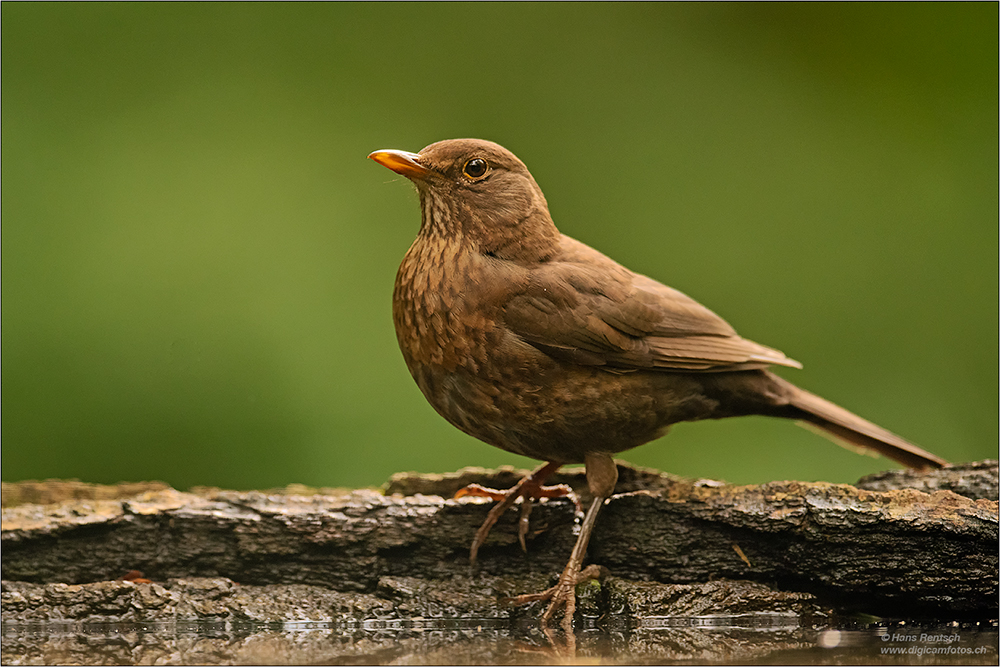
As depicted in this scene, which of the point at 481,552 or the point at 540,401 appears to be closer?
the point at 540,401

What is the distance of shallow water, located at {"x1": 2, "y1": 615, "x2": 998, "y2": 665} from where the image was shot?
84.1 inches

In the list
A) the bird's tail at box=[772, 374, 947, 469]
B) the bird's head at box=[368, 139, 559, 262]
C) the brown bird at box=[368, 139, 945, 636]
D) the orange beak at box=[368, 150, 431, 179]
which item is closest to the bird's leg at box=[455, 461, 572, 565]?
the brown bird at box=[368, 139, 945, 636]

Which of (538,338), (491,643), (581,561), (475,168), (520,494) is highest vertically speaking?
(475,168)

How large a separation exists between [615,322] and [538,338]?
12.2 inches

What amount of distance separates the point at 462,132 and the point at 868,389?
2.82 m

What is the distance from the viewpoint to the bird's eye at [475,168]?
3.25m

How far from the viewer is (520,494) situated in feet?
10.6

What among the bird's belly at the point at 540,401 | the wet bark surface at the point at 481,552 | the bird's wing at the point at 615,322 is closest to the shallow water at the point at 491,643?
the wet bark surface at the point at 481,552

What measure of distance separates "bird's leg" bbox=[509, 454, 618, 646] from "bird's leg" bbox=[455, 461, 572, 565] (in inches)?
7.9

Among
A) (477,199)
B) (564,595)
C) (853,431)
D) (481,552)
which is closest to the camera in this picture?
(564,595)

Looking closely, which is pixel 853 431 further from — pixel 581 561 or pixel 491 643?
pixel 491 643

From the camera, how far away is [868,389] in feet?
17.7

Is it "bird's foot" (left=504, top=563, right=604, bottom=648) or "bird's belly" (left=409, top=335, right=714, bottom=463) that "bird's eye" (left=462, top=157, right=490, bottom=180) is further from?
"bird's foot" (left=504, top=563, right=604, bottom=648)

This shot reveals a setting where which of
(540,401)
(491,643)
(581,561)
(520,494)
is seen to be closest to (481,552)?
(520,494)
